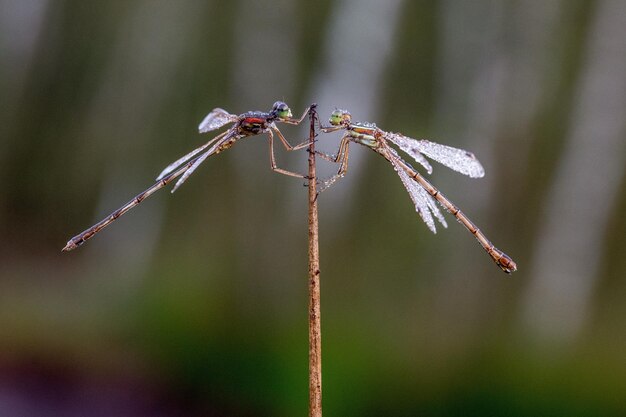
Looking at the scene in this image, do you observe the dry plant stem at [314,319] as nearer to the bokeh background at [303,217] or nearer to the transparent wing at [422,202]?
the transparent wing at [422,202]

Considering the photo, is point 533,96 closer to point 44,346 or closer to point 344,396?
point 344,396

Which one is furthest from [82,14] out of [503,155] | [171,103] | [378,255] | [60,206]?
[503,155]

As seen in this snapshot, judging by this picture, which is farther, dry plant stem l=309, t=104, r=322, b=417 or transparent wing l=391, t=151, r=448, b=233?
transparent wing l=391, t=151, r=448, b=233

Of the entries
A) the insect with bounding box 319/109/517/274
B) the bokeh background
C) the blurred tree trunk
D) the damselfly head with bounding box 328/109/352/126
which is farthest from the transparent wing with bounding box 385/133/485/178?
the blurred tree trunk

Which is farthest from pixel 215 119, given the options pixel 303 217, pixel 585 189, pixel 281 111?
pixel 585 189

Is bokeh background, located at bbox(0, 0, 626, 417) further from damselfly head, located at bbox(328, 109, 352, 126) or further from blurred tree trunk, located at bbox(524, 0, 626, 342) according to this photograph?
damselfly head, located at bbox(328, 109, 352, 126)

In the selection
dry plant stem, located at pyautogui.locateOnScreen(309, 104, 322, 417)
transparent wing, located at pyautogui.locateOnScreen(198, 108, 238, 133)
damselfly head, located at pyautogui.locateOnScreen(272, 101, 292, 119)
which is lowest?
dry plant stem, located at pyautogui.locateOnScreen(309, 104, 322, 417)

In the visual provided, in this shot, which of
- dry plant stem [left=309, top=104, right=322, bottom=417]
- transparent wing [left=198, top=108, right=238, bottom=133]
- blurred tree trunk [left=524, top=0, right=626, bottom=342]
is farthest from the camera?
blurred tree trunk [left=524, top=0, right=626, bottom=342]

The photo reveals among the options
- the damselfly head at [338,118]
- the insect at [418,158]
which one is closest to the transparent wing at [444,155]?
the insect at [418,158]
